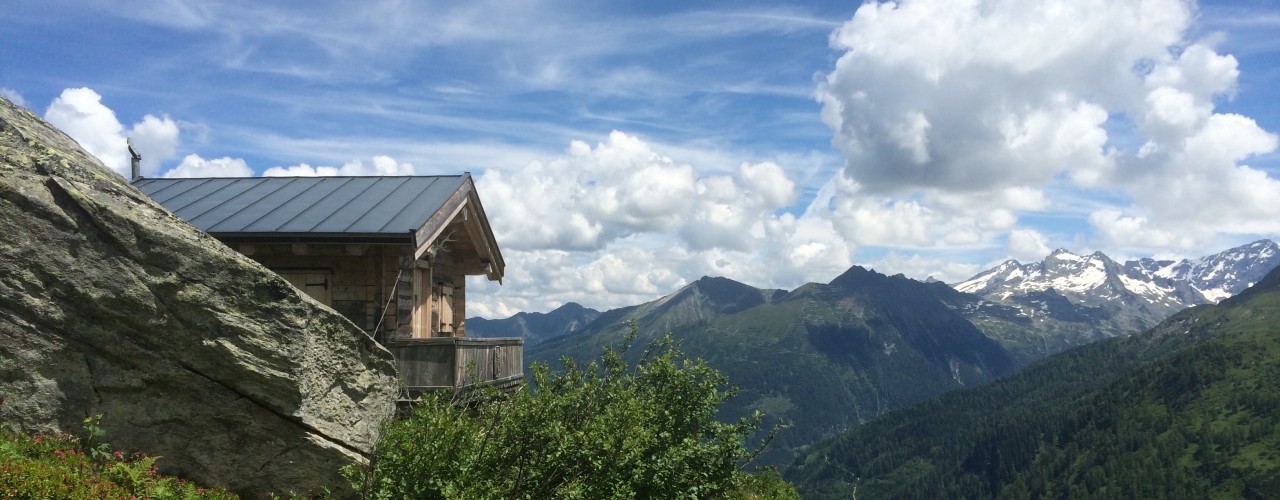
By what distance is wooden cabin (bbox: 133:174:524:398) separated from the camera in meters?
19.3

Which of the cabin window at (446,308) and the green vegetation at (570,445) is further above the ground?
the cabin window at (446,308)

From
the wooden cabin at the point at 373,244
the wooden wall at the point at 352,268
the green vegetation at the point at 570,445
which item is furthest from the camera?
the wooden wall at the point at 352,268

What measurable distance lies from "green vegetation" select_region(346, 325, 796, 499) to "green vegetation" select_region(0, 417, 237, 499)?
2616 mm

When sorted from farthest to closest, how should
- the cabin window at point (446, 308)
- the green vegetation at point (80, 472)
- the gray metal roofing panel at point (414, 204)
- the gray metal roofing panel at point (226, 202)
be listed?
the cabin window at point (446, 308)
the gray metal roofing panel at point (226, 202)
the gray metal roofing panel at point (414, 204)
the green vegetation at point (80, 472)

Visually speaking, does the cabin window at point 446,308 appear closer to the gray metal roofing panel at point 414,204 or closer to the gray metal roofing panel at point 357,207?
the gray metal roofing panel at point 414,204

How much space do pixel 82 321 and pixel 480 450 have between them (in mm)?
6191

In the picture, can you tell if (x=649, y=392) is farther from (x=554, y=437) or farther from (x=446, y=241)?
(x=446, y=241)

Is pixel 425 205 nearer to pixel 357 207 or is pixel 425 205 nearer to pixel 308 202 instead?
pixel 357 207

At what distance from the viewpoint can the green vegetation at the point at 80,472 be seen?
967 centimetres

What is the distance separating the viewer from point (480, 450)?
38.0 feet

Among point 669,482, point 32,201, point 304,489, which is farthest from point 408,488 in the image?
point 32,201

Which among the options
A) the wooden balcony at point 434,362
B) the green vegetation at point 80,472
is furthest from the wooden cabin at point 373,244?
the green vegetation at point 80,472

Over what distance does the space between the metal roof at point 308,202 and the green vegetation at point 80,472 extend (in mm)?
9033

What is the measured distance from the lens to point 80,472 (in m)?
11.0
